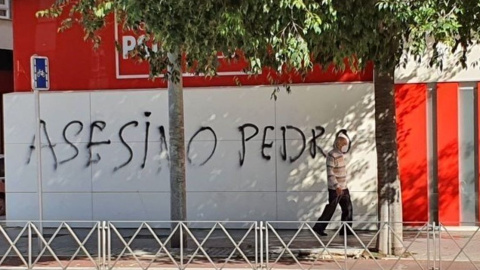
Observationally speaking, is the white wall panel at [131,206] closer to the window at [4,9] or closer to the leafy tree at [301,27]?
the leafy tree at [301,27]

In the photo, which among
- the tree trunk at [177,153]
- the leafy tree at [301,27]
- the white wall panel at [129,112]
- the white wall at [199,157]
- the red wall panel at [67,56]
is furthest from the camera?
the red wall panel at [67,56]

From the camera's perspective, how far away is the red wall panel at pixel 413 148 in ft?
41.0

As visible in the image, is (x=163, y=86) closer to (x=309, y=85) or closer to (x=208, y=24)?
(x=309, y=85)

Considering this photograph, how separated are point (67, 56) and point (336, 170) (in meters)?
6.31

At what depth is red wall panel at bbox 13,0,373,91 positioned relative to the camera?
1357cm

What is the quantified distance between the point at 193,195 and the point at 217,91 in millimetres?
2186

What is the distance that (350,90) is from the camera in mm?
12633

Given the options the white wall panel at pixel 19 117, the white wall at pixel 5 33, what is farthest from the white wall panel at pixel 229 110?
the white wall at pixel 5 33

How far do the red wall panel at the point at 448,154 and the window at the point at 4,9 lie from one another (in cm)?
1298

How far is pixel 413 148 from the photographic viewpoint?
41.1ft

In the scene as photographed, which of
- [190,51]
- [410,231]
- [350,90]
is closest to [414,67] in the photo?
[350,90]

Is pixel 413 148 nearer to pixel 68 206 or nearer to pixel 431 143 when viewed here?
pixel 431 143

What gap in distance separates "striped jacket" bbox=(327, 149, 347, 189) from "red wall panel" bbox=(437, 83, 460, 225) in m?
2.15

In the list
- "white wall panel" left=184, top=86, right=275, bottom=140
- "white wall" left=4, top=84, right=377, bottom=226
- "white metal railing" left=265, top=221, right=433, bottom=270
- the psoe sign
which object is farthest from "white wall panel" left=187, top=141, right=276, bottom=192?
"white metal railing" left=265, top=221, right=433, bottom=270
